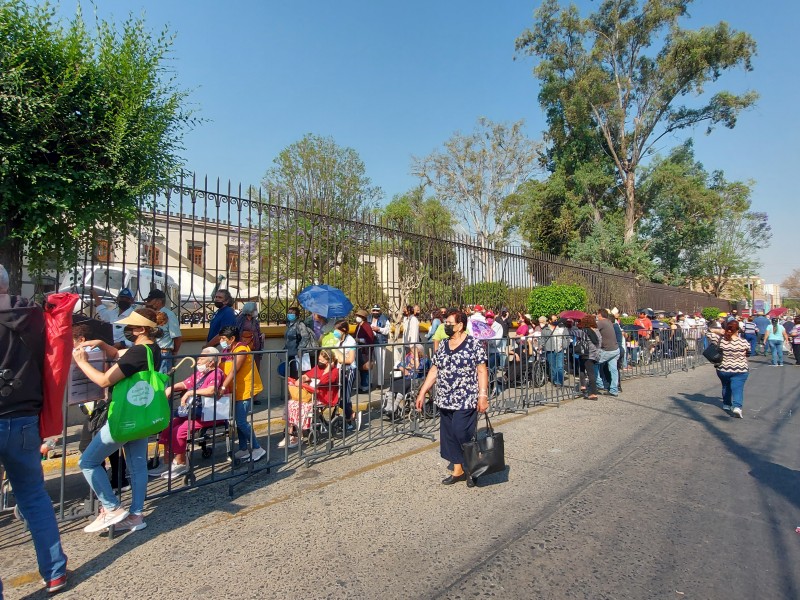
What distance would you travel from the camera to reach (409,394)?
758 cm

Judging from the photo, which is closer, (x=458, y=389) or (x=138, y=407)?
(x=138, y=407)

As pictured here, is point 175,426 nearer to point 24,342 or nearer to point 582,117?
point 24,342

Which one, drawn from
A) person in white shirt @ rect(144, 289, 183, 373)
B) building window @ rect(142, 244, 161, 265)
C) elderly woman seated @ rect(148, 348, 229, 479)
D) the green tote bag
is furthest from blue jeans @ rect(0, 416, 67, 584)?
building window @ rect(142, 244, 161, 265)

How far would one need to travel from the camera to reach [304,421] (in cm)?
643

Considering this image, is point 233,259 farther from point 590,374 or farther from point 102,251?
point 590,374

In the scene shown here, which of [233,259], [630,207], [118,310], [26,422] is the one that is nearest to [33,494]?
[26,422]

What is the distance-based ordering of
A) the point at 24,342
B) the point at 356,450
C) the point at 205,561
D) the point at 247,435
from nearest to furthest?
1. the point at 24,342
2. the point at 205,561
3. the point at 247,435
4. the point at 356,450

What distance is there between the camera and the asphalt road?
3111 millimetres

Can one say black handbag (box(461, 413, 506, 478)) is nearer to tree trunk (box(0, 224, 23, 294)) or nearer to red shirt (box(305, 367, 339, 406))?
red shirt (box(305, 367, 339, 406))

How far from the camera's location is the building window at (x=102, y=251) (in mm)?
6660

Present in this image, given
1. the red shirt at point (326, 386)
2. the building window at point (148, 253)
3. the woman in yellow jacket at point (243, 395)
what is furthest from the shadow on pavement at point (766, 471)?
the building window at point (148, 253)

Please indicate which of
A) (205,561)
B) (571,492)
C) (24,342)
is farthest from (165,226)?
(571,492)

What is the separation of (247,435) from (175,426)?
80cm

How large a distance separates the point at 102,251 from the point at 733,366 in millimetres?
10010
